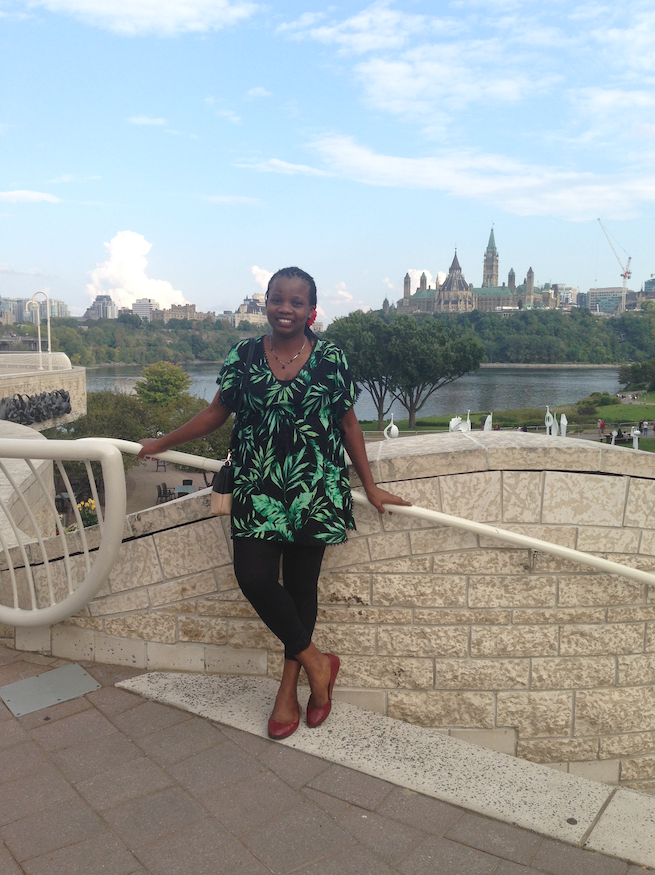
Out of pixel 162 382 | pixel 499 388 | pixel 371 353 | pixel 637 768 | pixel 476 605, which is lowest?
pixel 499 388

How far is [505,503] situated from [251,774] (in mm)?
1444

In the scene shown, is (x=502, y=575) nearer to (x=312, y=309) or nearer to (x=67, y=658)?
(x=312, y=309)

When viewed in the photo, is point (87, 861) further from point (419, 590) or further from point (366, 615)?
point (419, 590)

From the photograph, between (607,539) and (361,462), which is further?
(607,539)

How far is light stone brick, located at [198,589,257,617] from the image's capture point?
2.99 m

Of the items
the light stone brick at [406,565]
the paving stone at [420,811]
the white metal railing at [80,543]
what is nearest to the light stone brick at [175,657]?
the white metal railing at [80,543]

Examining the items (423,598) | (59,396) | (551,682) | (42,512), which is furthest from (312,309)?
(59,396)

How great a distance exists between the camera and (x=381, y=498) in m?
2.64

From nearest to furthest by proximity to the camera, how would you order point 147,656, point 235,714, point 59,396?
1. point 235,714
2. point 147,656
3. point 59,396

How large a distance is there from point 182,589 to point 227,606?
0.73 feet

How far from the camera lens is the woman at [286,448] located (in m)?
2.43

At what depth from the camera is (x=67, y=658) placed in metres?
3.14

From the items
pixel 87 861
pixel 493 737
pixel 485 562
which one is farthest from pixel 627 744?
pixel 87 861

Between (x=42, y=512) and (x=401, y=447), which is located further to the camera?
(x=42, y=512)
